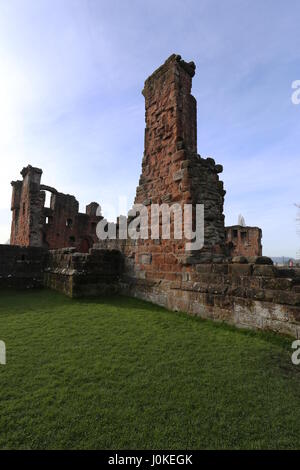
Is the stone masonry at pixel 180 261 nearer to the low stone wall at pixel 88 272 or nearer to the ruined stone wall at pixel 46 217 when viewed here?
the low stone wall at pixel 88 272

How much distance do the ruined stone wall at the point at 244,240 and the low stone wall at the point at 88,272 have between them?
905 inches

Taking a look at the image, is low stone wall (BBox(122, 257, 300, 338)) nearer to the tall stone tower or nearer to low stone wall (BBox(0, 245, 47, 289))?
the tall stone tower

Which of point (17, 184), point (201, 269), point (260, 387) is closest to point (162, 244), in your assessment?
point (201, 269)

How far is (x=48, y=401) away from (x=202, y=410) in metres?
1.32

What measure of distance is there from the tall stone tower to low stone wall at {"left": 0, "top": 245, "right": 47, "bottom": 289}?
440 centimetres

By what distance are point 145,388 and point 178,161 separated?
16.3 feet

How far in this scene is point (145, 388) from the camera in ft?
8.11

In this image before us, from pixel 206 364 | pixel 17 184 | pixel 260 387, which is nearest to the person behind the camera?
pixel 260 387

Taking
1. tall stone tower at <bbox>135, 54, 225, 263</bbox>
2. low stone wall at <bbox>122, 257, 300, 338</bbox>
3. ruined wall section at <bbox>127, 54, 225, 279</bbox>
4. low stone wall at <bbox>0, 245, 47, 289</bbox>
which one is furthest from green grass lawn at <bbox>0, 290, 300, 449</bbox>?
low stone wall at <bbox>0, 245, 47, 289</bbox>

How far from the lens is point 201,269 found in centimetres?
521

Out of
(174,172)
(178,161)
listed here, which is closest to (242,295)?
(174,172)

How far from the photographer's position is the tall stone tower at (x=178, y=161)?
5.83 metres

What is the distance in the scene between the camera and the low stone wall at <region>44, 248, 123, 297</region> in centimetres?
682
